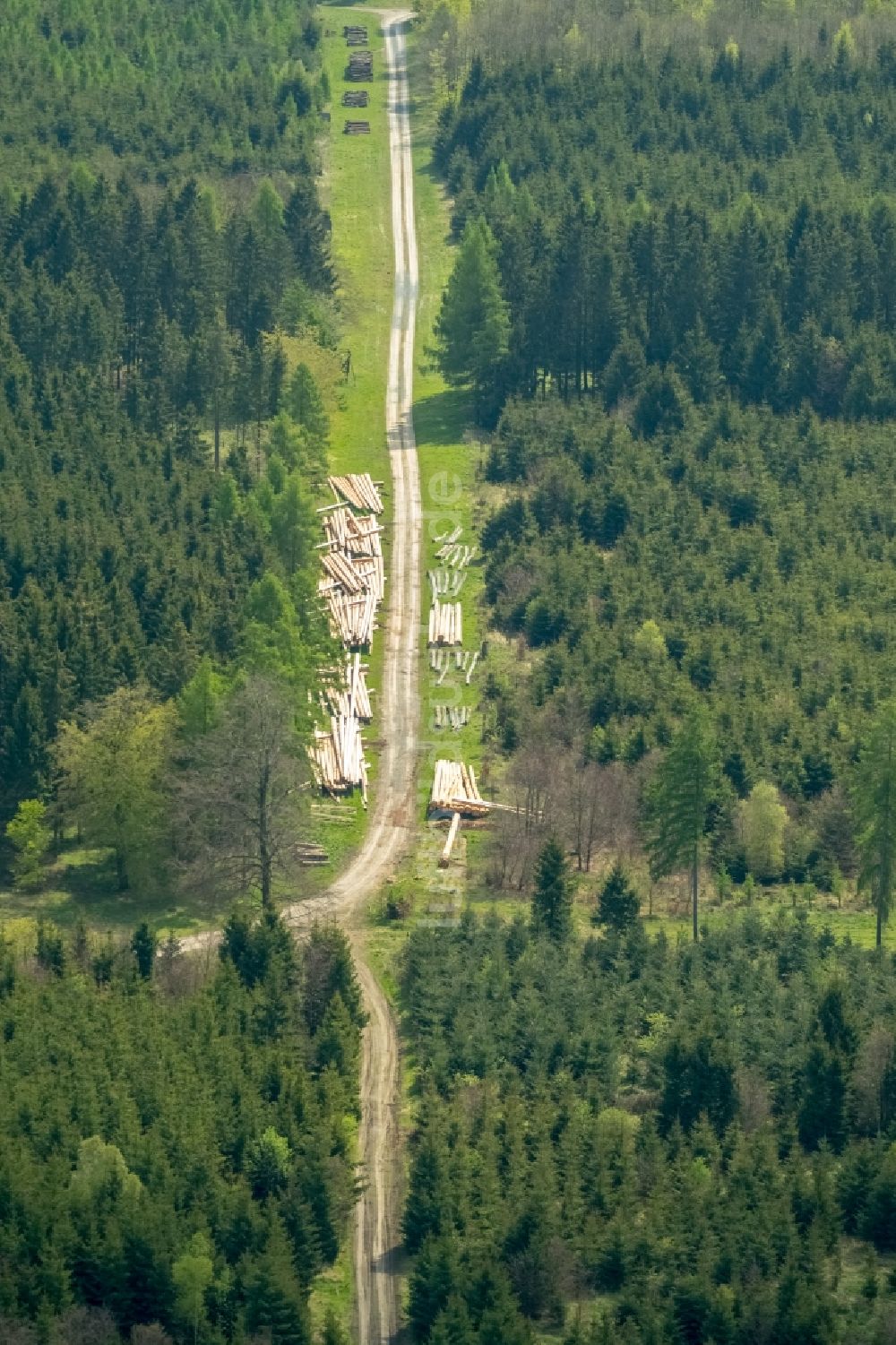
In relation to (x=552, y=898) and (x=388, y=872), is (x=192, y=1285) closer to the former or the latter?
(x=552, y=898)

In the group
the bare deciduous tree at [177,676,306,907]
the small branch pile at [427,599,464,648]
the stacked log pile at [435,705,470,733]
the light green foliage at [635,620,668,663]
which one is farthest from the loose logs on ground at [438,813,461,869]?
the small branch pile at [427,599,464,648]

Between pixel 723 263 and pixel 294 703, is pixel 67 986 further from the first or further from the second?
pixel 723 263

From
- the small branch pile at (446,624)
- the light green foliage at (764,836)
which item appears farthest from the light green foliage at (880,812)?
the small branch pile at (446,624)

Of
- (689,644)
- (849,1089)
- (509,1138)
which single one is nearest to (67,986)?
(509,1138)

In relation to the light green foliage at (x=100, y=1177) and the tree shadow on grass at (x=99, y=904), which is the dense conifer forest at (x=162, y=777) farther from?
the tree shadow on grass at (x=99, y=904)

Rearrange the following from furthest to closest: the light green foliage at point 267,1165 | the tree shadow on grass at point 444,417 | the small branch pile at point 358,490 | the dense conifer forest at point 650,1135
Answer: the tree shadow on grass at point 444,417, the small branch pile at point 358,490, the light green foliage at point 267,1165, the dense conifer forest at point 650,1135

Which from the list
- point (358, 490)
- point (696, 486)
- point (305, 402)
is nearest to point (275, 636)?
point (358, 490)
